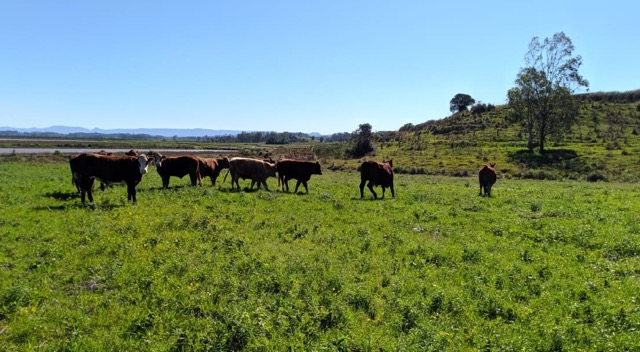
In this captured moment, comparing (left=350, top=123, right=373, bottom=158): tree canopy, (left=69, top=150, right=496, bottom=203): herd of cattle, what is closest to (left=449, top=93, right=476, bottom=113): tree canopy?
(left=350, top=123, right=373, bottom=158): tree canopy

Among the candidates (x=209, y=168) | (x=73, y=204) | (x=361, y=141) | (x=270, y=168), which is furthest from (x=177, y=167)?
(x=361, y=141)

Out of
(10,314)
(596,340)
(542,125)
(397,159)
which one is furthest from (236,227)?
(542,125)

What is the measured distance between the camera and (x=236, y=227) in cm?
1355

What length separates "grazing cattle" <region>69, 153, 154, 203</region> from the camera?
16.4 meters

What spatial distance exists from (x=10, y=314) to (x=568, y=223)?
55.8 ft

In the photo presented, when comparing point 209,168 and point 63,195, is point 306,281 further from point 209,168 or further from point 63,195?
point 209,168

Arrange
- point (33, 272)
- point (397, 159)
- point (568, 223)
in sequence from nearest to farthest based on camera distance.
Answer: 1. point (33, 272)
2. point (568, 223)
3. point (397, 159)

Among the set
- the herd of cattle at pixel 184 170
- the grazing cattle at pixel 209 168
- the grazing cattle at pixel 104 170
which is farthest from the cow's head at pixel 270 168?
the grazing cattle at pixel 104 170

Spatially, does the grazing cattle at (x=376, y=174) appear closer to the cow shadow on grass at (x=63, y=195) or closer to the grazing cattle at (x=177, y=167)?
the grazing cattle at (x=177, y=167)

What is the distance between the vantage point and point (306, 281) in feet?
28.3

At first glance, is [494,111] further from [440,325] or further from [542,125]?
[440,325]

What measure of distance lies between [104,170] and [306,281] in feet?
40.4

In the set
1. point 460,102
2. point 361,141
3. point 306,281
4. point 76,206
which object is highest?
point 460,102

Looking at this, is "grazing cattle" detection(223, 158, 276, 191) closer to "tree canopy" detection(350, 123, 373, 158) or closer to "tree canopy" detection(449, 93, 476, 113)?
"tree canopy" detection(350, 123, 373, 158)
